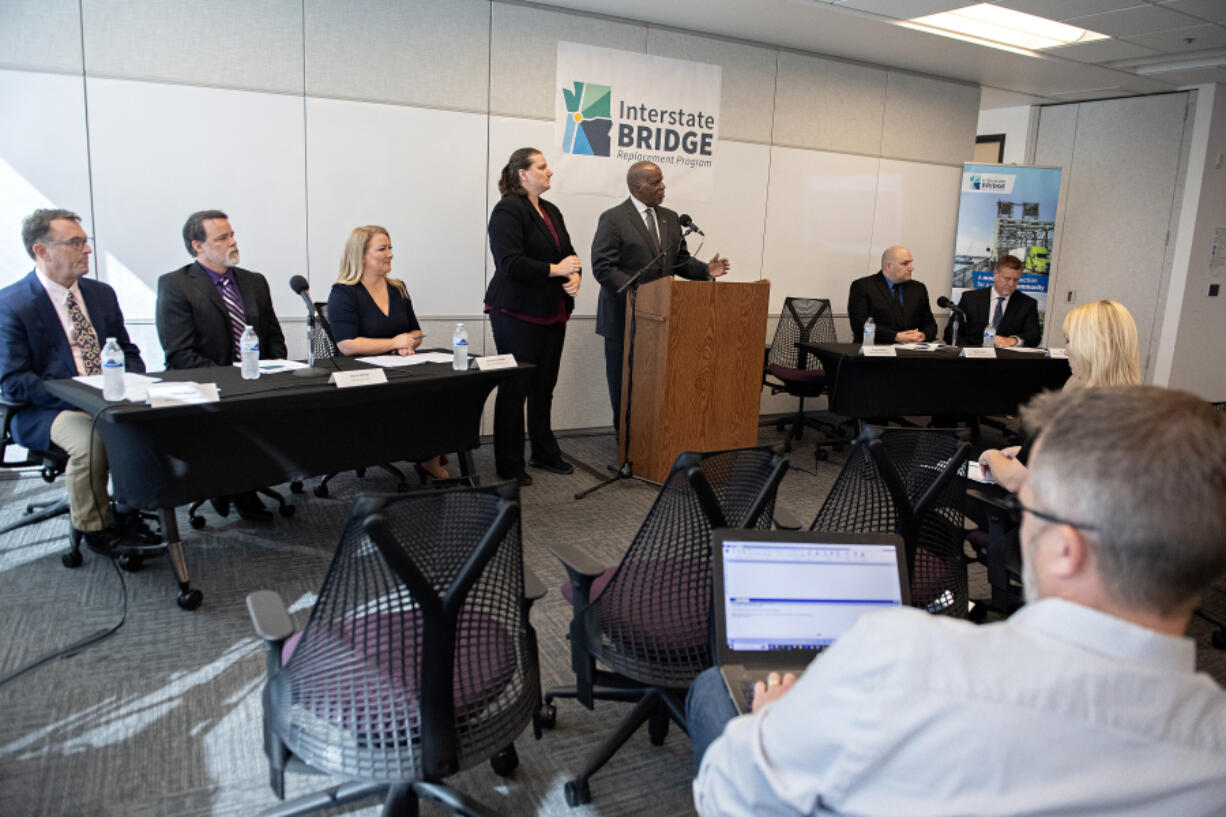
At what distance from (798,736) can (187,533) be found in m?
3.47

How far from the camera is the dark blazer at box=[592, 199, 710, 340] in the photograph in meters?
4.66

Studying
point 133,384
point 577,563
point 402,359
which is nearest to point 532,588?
point 577,563

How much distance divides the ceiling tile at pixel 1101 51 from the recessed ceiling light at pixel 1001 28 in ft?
0.37

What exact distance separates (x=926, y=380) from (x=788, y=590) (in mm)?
3918

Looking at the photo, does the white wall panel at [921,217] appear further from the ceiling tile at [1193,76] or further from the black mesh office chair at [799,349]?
the ceiling tile at [1193,76]

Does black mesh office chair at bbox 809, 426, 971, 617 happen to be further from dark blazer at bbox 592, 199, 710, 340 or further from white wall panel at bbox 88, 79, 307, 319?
white wall panel at bbox 88, 79, 307, 319

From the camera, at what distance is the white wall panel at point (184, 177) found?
13.8 ft

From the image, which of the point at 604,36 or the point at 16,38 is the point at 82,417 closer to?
the point at 16,38

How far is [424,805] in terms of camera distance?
1.96m

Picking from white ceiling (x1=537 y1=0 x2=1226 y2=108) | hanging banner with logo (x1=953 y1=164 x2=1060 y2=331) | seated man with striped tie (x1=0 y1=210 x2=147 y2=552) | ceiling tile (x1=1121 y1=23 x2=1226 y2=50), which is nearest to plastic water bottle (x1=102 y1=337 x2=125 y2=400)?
seated man with striped tie (x1=0 y1=210 x2=147 y2=552)

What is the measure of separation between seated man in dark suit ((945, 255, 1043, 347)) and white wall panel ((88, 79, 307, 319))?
14.7 feet

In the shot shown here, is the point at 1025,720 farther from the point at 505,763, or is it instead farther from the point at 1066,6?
the point at 1066,6

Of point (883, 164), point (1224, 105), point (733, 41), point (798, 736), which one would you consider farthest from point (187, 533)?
point (1224, 105)

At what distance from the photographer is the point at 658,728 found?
2.21 meters
